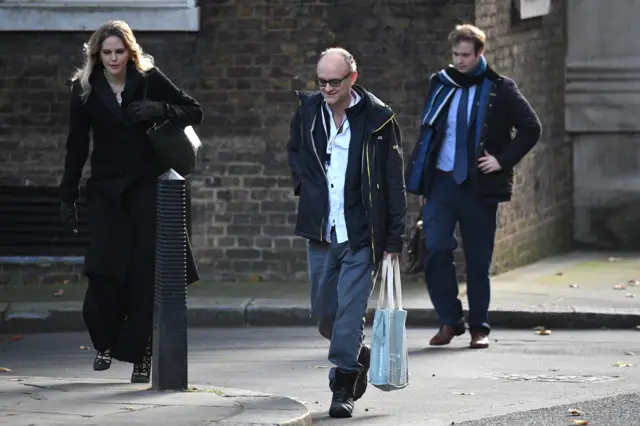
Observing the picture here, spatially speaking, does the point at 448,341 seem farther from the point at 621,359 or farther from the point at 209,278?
the point at 209,278

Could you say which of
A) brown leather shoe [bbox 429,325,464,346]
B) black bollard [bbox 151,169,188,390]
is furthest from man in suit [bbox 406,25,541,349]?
black bollard [bbox 151,169,188,390]

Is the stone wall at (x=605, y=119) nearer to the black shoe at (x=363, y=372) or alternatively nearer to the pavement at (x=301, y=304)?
the pavement at (x=301, y=304)

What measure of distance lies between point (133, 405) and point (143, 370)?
3.29 feet

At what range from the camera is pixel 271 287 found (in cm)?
1343

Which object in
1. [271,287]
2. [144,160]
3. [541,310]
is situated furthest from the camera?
[271,287]

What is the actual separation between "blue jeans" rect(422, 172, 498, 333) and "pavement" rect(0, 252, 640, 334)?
114cm

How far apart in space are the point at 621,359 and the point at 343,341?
8.68 feet

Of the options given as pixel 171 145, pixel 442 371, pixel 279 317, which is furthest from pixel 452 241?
pixel 171 145

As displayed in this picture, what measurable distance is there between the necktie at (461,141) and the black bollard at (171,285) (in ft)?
9.00

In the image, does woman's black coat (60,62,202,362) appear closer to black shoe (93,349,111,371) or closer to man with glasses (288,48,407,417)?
black shoe (93,349,111,371)

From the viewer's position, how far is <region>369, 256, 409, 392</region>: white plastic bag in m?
8.45

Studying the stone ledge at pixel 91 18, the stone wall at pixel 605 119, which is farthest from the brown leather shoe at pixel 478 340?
the stone wall at pixel 605 119

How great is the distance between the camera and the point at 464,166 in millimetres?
10953

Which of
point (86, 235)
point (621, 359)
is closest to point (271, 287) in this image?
point (86, 235)
